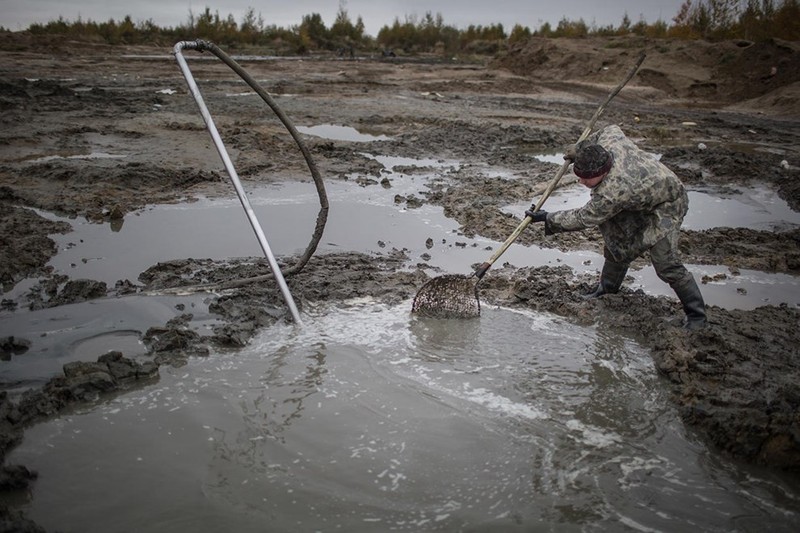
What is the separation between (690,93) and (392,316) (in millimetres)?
18938

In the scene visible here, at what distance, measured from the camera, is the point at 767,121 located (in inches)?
606

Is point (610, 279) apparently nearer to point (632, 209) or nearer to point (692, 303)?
point (692, 303)

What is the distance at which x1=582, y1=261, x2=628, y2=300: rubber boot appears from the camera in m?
5.14

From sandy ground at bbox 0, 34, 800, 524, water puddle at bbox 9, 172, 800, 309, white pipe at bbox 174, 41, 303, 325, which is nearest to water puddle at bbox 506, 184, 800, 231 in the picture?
water puddle at bbox 9, 172, 800, 309

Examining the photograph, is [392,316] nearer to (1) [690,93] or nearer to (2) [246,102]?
(2) [246,102]

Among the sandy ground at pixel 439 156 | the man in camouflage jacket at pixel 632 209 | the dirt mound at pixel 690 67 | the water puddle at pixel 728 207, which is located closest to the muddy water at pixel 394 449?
the sandy ground at pixel 439 156

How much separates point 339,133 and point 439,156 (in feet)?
9.12

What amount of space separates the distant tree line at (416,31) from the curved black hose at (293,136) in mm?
23374

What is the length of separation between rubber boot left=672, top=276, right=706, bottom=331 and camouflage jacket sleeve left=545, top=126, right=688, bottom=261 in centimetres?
42

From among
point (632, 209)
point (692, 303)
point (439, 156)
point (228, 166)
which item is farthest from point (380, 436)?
point (439, 156)

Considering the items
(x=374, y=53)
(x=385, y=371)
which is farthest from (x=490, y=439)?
(x=374, y=53)

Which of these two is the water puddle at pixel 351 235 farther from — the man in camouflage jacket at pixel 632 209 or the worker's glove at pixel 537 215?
the worker's glove at pixel 537 215

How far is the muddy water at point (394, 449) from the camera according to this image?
9.48 ft

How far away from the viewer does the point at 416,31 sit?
3962cm
